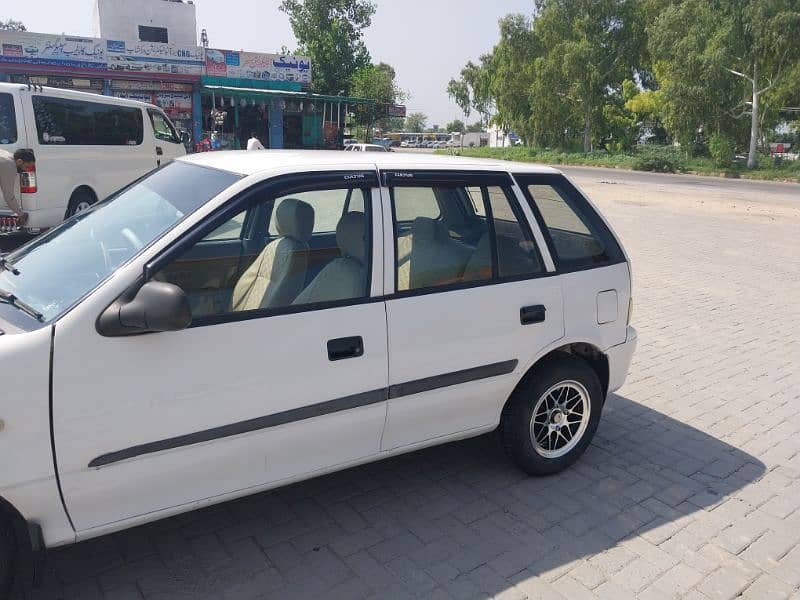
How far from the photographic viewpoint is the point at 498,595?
276 centimetres

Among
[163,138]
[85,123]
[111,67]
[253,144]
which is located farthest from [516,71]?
[253,144]

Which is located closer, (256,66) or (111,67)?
(111,67)

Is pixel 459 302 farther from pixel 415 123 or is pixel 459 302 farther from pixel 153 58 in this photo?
pixel 415 123

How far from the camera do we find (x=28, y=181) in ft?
30.1

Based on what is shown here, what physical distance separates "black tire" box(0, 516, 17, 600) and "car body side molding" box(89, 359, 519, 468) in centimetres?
35

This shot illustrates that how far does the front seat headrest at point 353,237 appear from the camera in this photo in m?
3.03

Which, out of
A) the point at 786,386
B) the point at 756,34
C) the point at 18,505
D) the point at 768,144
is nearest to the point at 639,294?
the point at 786,386

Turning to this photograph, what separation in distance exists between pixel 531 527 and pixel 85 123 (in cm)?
993

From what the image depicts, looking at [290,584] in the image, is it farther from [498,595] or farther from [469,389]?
[469,389]

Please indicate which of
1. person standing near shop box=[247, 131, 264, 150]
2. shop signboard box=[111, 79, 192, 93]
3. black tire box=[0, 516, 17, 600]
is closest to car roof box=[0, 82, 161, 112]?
person standing near shop box=[247, 131, 264, 150]

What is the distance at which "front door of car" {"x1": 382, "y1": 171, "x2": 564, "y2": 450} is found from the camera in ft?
10.0

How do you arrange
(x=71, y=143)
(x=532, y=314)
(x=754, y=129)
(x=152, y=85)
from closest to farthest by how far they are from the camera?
1. (x=532, y=314)
2. (x=71, y=143)
3. (x=152, y=85)
4. (x=754, y=129)

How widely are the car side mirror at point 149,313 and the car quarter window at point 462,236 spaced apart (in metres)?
1.17

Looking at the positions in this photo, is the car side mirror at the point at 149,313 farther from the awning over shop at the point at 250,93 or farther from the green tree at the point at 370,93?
the green tree at the point at 370,93
